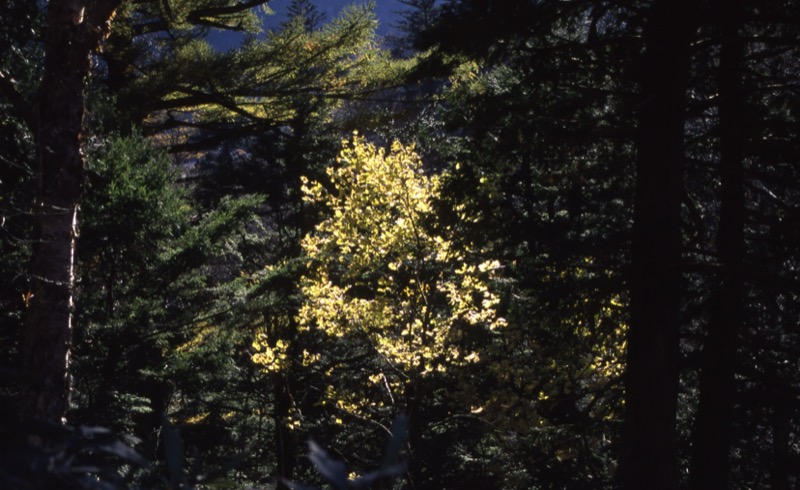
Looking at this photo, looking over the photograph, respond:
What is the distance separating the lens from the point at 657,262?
541cm

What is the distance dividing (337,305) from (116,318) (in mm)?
3022

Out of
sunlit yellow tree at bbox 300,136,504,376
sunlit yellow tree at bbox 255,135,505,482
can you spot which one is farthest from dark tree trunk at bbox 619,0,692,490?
sunlit yellow tree at bbox 300,136,504,376

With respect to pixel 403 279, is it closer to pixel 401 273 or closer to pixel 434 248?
pixel 401 273

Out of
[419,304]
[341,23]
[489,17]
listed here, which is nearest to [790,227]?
[489,17]

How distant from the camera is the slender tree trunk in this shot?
19.0ft

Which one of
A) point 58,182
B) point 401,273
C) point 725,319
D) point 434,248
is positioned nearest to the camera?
point 58,182

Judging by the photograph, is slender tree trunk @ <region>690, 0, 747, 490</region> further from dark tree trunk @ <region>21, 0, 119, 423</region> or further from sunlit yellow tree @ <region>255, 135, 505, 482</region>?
dark tree trunk @ <region>21, 0, 119, 423</region>

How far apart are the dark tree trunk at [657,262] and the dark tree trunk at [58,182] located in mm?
4076

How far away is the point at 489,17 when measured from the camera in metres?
5.60

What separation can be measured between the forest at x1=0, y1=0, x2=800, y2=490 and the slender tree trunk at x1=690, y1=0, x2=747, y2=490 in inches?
0.8

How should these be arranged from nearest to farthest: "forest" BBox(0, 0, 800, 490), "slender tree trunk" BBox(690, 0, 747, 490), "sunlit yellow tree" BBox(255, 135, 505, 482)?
"forest" BBox(0, 0, 800, 490), "slender tree trunk" BBox(690, 0, 747, 490), "sunlit yellow tree" BBox(255, 135, 505, 482)

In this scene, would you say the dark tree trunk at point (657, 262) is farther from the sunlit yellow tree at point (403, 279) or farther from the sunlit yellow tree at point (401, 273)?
the sunlit yellow tree at point (401, 273)

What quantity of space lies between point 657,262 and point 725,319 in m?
0.99

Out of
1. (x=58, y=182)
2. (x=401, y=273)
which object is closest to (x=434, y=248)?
(x=401, y=273)
